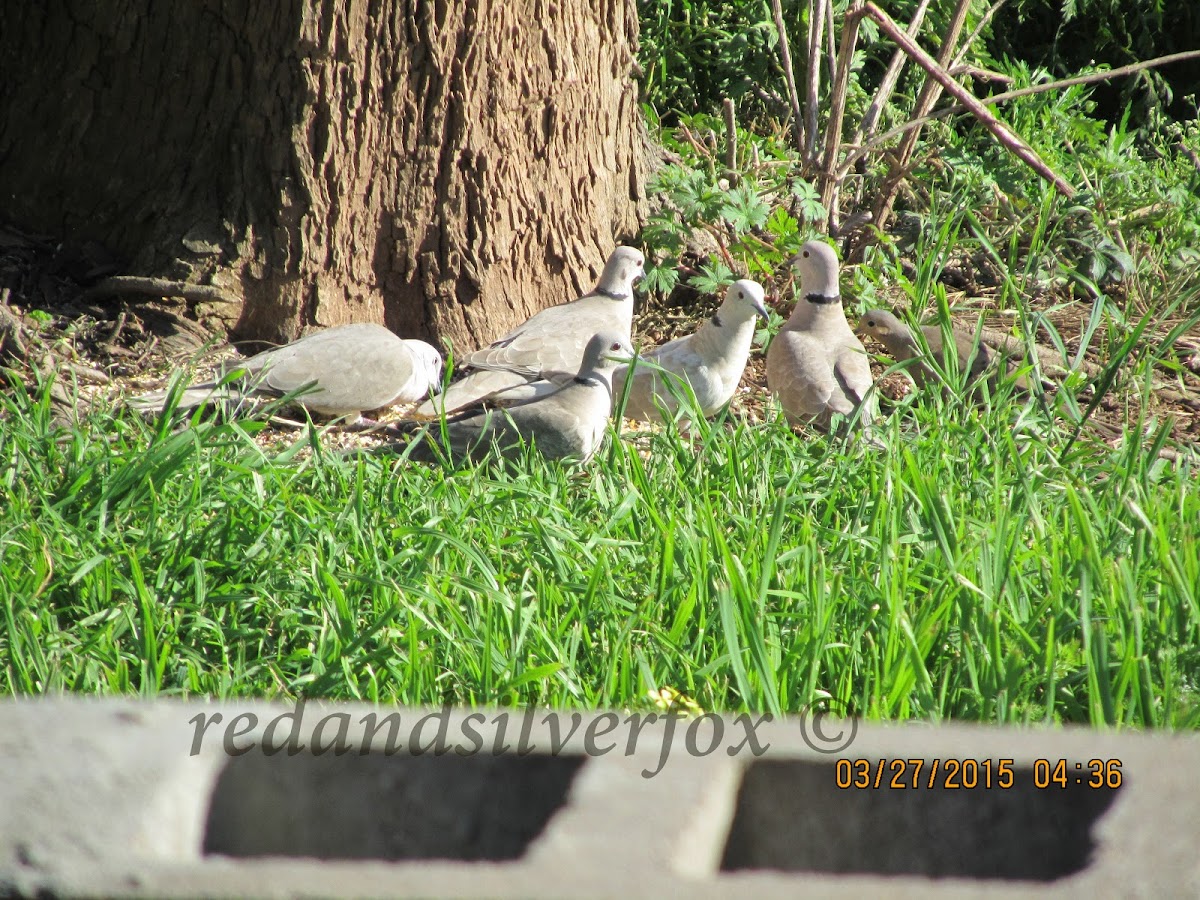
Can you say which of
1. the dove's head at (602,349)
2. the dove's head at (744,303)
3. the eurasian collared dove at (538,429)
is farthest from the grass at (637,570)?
the dove's head at (744,303)

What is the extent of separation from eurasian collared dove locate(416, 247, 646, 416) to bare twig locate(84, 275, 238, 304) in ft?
3.16

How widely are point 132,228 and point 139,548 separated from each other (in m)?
2.54

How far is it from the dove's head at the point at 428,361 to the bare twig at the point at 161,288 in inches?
31.0

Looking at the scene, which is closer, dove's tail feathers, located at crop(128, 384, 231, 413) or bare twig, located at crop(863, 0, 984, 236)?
dove's tail feathers, located at crop(128, 384, 231, 413)

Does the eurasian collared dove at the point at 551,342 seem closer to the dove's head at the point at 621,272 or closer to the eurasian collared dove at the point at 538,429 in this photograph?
the dove's head at the point at 621,272

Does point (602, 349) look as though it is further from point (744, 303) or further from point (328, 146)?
point (328, 146)

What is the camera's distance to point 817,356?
4332 millimetres

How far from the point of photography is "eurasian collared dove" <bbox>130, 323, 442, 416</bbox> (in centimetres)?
431

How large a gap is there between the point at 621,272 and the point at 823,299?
0.86 metres

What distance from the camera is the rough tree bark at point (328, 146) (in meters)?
4.51

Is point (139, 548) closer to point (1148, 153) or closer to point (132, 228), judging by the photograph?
point (132, 228)

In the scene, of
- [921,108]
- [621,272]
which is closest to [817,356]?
[621,272]

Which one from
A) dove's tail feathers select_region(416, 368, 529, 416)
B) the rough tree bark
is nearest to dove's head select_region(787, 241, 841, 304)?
the rough tree bark

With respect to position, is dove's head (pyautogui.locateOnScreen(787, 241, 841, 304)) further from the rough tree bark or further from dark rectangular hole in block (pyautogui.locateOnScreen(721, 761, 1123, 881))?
dark rectangular hole in block (pyautogui.locateOnScreen(721, 761, 1123, 881))
